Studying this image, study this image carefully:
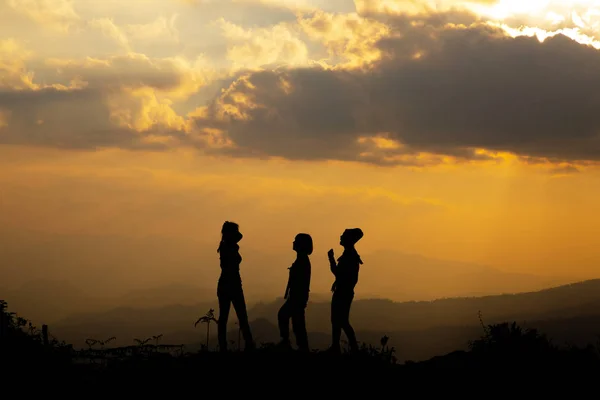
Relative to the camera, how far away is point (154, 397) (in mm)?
13531

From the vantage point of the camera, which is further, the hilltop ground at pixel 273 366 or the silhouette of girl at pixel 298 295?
the silhouette of girl at pixel 298 295

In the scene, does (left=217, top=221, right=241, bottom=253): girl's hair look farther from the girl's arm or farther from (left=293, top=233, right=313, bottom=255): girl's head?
the girl's arm

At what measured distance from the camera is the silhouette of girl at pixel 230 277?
16328mm

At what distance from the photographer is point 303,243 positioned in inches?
641

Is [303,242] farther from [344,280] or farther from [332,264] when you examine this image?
[344,280]

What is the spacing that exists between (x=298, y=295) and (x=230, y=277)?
5.20 feet

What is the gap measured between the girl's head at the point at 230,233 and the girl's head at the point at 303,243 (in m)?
1.27

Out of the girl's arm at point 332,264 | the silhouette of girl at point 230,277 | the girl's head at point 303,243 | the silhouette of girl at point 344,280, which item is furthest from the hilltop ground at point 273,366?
the girl's head at point 303,243

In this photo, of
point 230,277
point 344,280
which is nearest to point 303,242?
point 344,280

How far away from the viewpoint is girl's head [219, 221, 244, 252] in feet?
53.5

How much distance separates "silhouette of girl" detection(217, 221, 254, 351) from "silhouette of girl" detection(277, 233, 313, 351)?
87 cm

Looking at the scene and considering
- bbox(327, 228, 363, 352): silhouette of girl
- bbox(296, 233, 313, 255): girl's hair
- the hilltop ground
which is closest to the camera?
the hilltop ground

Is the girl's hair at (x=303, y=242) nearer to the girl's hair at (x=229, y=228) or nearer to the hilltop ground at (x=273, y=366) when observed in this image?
the girl's hair at (x=229, y=228)

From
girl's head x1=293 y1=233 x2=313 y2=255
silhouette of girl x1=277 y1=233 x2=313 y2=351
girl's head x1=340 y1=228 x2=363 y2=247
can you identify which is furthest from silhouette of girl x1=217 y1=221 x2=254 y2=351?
girl's head x1=340 y1=228 x2=363 y2=247
